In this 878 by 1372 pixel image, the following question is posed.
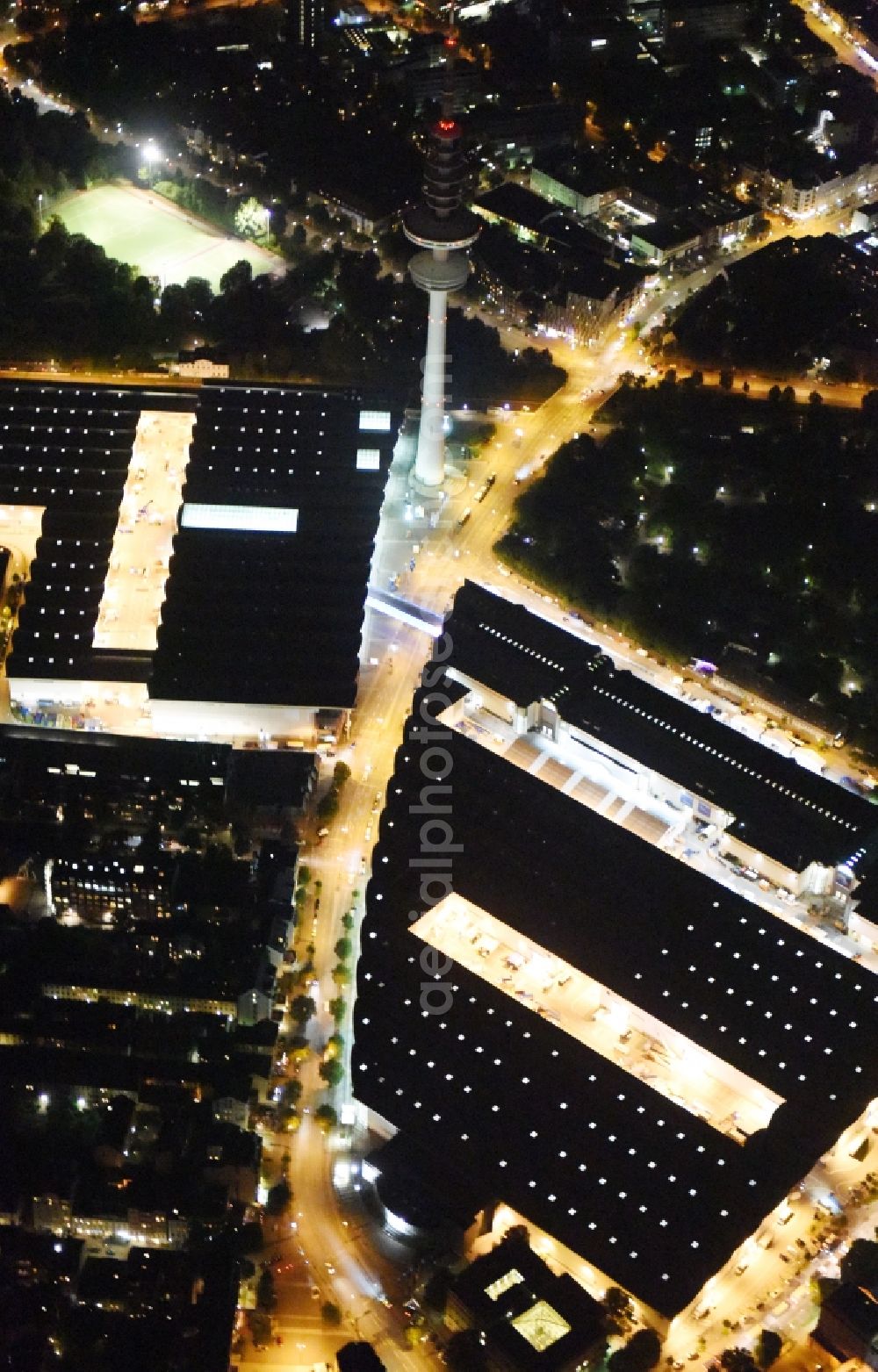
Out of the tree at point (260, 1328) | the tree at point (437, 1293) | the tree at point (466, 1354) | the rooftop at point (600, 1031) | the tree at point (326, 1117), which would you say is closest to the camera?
the tree at point (466, 1354)

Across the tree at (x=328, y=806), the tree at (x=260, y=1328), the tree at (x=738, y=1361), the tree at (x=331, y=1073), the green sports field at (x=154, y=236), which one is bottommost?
the green sports field at (x=154, y=236)

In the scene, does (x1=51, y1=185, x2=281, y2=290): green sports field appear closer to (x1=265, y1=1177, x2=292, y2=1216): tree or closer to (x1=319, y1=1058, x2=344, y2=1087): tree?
(x1=319, y1=1058, x2=344, y2=1087): tree

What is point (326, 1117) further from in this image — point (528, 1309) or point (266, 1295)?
point (528, 1309)

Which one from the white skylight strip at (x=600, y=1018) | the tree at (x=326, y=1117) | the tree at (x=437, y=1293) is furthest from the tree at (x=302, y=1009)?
the tree at (x=437, y=1293)

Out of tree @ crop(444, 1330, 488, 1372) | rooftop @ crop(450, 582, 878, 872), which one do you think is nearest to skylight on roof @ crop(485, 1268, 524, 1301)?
tree @ crop(444, 1330, 488, 1372)

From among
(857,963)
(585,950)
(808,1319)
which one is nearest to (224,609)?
(585,950)

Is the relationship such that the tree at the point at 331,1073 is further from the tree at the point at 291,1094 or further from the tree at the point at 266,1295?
the tree at the point at 266,1295
